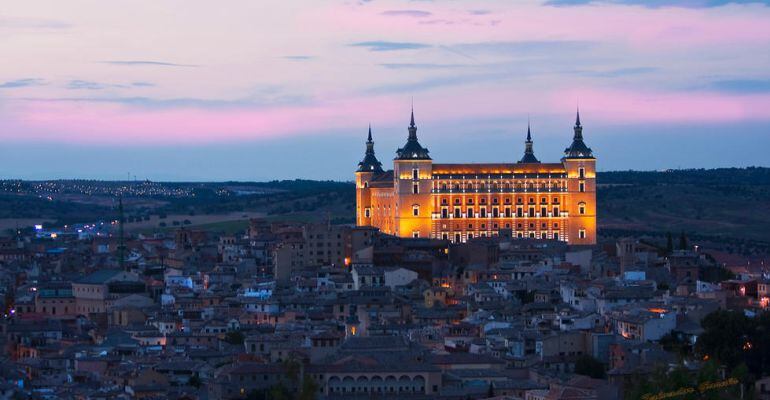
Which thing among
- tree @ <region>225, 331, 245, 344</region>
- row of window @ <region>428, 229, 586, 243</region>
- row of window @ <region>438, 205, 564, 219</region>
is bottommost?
tree @ <region>225, 331, 245, 344</region>

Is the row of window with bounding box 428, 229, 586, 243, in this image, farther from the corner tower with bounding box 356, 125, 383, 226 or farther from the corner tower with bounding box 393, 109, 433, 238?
the corner tower with bounding box 356, 125, 383, 226

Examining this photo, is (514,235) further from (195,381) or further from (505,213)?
(195,381)

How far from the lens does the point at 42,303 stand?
96.2m

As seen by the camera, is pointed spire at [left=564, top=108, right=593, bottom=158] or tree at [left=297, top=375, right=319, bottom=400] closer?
tree at [left=297, top=375, right=319, bottom=400]

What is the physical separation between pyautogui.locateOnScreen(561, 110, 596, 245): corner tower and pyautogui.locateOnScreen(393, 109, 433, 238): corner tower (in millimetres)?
9059

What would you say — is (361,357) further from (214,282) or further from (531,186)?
(531,186)

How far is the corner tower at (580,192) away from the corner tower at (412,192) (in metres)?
9.06

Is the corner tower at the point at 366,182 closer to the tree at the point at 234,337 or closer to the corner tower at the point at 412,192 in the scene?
the corner tower at the point at 412,192

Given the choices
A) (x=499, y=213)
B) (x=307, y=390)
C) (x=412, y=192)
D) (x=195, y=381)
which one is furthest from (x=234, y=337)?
(x=499, y=213)

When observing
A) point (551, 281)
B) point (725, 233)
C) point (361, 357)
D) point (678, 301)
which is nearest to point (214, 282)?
point (551, 281)

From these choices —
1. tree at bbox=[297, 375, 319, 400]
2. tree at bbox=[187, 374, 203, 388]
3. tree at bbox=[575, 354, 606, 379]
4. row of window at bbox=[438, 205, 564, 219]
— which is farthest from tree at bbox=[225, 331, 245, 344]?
row of window at bbox=[438, 205, 564, 219]

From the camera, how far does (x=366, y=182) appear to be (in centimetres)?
14338

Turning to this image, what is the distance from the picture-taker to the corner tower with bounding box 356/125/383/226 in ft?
463

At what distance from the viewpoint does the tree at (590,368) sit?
70000 millimetres
